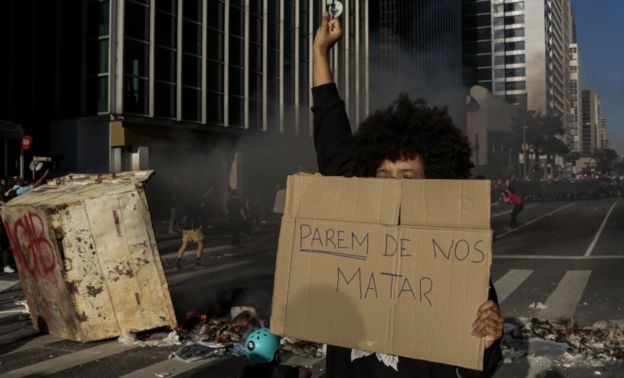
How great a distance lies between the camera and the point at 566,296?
6.32 meters

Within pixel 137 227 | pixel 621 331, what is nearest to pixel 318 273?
pixel 137 227

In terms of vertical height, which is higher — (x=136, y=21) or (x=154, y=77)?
(x=136, y=21)

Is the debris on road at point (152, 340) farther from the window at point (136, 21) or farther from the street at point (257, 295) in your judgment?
the window at point (136, 21)

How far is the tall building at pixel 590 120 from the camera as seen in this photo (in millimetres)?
93062

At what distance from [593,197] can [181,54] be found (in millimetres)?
26394

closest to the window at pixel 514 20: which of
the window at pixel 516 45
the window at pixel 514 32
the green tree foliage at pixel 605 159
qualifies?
the window at pixel 514 32

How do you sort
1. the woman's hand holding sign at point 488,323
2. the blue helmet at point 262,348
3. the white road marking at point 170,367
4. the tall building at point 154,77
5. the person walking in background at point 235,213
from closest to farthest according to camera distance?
the woman's hand holding sign at point 488,323, the blue helmet at point 262,348, the white road marking at point 170,367, the person walking in background at point 235,213, the tall building at point 154,77

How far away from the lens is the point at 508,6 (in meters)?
11.3

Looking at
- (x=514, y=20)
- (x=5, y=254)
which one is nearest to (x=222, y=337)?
(x=5, y=254)

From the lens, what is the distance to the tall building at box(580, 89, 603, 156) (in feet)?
305

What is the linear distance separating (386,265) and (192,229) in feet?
25.5

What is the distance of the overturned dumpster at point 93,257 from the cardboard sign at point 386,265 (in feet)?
10.7

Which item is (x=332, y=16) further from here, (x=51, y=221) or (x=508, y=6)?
(x=508, y=6)

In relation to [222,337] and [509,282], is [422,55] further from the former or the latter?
[222,337]
